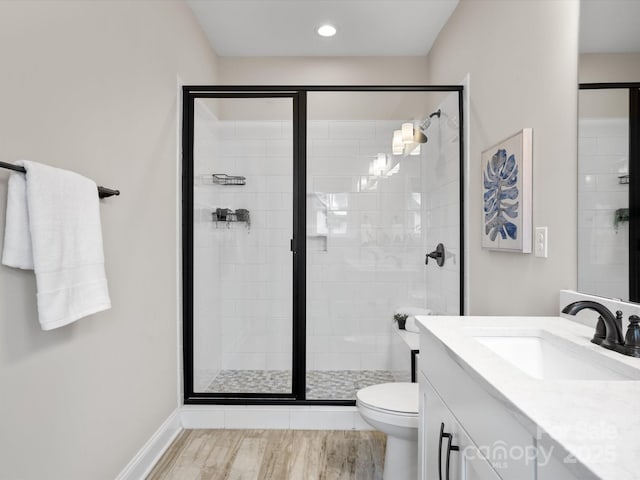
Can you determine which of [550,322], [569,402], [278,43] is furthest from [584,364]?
[278,43]

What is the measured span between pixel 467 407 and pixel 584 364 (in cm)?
37

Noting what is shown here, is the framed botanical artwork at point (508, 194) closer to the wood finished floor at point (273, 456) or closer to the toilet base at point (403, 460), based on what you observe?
the toilet base at point (403, 460)

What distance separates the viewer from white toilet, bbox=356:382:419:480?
1.73 m

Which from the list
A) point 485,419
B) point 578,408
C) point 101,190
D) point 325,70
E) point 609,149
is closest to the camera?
point 578,408

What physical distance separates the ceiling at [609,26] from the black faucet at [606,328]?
732 millimetres

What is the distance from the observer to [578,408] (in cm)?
68

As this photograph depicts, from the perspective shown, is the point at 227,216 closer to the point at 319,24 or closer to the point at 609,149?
the point at 319,24

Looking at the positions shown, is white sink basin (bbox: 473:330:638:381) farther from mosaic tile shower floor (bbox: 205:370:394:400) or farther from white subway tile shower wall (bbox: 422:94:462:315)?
mosaic tile shower floor (bbox: 205:370:394:400)

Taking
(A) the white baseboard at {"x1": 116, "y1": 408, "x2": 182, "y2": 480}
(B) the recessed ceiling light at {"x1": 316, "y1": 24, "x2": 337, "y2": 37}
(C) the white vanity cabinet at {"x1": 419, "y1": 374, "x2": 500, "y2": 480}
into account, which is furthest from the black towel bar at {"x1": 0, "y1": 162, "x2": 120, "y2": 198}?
(B) the recessed ceiling light at {"x1": 316, "y1": 24, "x2": 337, "y2": 37}

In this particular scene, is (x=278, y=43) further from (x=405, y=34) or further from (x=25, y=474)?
(x=25, y=474)

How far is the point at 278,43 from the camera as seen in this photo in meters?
3.12

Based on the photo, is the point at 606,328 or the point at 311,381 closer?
the point at 606,328

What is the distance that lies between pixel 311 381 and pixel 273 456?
1.68ft

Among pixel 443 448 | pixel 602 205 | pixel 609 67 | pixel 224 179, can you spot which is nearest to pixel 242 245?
pixel 224 179
